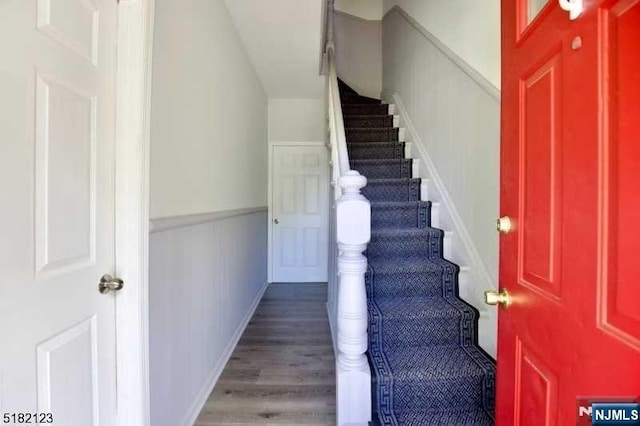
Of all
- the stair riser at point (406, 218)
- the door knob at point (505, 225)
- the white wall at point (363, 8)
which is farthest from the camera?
the white wall at point (363, 8)

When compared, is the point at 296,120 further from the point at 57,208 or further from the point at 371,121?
the point at 57,208

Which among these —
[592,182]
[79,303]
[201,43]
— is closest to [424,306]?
[592,182]

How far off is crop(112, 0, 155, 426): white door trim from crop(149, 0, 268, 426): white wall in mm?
172

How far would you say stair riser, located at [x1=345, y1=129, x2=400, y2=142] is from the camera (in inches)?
137

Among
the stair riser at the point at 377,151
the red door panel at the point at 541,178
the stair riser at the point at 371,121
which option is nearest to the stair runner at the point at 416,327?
the stair riser at the point at 377,151

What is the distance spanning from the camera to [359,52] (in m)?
4.86

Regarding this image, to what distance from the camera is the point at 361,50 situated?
4855mm

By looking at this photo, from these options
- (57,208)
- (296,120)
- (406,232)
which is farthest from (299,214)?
(57,208)

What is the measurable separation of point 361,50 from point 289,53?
6.48ft

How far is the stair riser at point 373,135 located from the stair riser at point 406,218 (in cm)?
111

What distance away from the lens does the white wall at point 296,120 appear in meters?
4.87

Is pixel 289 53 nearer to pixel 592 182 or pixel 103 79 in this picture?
pixel 103 79

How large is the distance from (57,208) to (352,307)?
1157 millimetres
